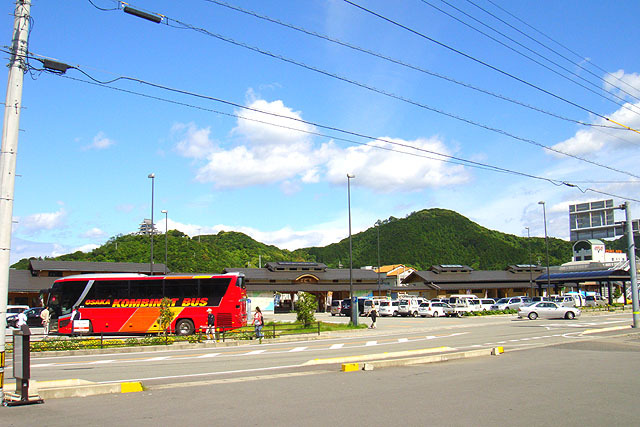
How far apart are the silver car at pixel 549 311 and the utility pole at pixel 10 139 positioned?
40933 mm

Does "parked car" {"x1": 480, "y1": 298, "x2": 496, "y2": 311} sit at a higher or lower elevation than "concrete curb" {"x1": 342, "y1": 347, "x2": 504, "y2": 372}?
lower

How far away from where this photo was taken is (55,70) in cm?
1071

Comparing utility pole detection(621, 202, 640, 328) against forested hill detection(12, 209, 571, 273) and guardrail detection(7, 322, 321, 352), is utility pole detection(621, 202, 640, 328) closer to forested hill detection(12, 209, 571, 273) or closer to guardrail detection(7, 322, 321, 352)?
guardrail detection(7, 322, 321, 352)

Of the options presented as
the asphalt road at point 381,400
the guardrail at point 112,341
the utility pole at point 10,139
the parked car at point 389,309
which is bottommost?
the parked car at point 389,309

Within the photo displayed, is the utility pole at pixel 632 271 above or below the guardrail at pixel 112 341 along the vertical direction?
above

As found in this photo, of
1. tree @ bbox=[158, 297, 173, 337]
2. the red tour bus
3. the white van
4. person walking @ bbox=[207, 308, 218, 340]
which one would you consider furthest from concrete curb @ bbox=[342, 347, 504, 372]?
the white van

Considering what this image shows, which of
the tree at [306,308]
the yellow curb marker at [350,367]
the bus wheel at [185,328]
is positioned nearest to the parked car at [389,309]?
the tree at [306,308]

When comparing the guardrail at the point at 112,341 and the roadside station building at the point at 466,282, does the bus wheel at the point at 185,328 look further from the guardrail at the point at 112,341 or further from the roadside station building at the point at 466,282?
the roadside station building at the point at 466,282

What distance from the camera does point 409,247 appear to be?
139500 mm

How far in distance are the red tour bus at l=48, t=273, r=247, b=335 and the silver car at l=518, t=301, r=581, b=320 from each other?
86.8 feet

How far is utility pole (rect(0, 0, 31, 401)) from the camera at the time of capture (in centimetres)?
981

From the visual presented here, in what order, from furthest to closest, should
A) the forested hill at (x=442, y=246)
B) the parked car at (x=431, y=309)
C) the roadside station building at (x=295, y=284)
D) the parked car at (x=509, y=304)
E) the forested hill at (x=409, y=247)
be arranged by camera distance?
the forested hill at (x=442, y=246)
the forested hill at (x=409, y=247)
the roadside station building at (x=295, y=284)
the parked car at (x=509, y=304)
the parked car at (x=431, y=309)

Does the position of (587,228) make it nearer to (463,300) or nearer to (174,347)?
(463,300)

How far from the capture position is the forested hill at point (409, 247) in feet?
331
